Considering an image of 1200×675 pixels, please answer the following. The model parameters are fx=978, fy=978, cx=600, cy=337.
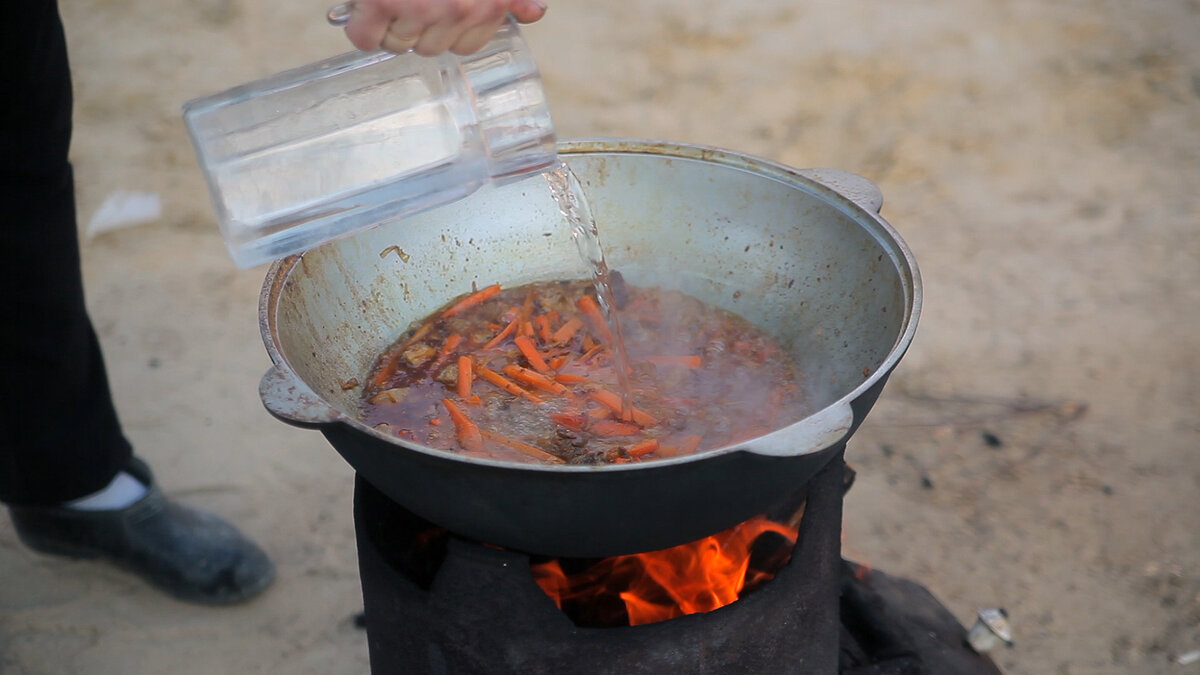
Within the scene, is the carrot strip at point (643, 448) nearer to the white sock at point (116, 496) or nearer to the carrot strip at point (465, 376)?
the carrot strip at point (465, 376)

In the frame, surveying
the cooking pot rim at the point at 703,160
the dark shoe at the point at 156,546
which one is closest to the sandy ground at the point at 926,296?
the dark shoe at the point at 156,546

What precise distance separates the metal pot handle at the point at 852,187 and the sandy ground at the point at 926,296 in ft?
4.46

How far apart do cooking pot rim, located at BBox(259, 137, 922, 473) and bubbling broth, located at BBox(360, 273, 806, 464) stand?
0.67 feet

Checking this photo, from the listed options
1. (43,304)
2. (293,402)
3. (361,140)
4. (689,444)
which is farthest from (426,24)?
(43,304)

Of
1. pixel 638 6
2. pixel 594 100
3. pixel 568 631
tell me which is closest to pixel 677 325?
pixel 568 631

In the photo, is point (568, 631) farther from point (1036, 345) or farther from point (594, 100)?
point (594, 100)

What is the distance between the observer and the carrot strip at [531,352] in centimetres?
193

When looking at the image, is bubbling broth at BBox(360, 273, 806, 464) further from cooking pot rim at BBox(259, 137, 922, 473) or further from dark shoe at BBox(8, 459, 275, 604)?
dark shoe at BBox(8, 459, 275, 604)

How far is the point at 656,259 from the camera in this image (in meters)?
2.22

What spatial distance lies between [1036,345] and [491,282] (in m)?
2.39

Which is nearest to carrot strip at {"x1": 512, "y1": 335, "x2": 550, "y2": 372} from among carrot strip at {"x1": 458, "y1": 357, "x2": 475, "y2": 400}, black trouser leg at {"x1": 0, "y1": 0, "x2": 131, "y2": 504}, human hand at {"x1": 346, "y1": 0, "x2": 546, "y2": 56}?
carrot strip at {"x1": 458, "y1": 357, "x2": 475, "y2": 400}

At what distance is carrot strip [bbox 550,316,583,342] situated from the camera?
A: 2.02 metres

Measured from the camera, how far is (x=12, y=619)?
2.78 m

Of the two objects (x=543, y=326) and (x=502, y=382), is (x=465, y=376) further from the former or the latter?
(x=543, y=326)
